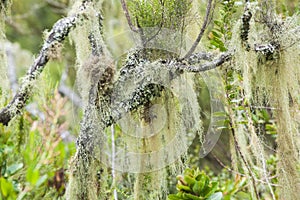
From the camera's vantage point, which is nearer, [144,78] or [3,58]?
[144,78]

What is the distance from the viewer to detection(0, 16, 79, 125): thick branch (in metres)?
1.12

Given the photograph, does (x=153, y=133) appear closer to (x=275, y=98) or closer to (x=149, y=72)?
(x=149, y=72)

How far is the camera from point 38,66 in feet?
3.67

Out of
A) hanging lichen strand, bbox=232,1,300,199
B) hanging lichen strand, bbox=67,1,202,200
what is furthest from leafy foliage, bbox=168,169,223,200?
hanging lichen strand, bbox=232,1,300,199

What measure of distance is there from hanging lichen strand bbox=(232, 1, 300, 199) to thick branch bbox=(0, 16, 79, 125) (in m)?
0.43

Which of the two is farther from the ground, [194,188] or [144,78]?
[144,78]

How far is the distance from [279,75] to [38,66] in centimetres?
64

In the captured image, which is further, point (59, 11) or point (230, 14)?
point (59, 11)

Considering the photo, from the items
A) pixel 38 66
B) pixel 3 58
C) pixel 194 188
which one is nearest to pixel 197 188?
pixel 194 188

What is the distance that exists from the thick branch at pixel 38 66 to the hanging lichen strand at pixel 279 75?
16.9 inches

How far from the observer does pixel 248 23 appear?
108 centimetres

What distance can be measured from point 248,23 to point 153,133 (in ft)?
1.31

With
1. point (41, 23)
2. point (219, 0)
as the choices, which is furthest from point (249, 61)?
point (41, 23)

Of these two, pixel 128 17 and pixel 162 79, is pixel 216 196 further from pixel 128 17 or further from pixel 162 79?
pixel 128 17
